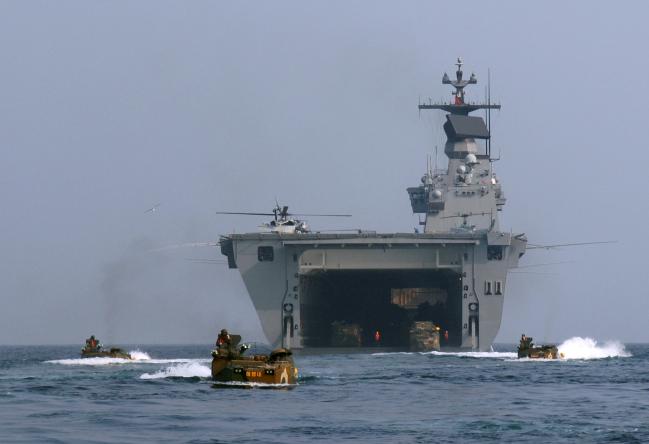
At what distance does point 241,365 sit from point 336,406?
7.14 metres

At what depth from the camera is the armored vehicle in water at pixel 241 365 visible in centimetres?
5031

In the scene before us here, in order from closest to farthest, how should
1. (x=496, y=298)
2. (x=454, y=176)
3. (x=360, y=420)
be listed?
(x=360, y=420), (x=496, y=298), (x=454, y=176)

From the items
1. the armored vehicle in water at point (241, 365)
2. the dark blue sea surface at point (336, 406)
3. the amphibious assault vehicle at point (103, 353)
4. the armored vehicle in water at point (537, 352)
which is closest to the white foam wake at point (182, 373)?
the dark blue sea surface at point (336, 406)

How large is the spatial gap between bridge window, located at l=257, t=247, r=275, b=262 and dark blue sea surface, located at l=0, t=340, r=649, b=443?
18.5 metres

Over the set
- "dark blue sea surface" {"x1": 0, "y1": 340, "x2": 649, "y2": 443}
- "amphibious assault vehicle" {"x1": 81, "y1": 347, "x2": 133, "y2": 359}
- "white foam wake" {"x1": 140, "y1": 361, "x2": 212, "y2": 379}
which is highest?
"amphibious assault vehicle" {"x1": 81, "y1": 347, "x2": 133, "y2": 359}

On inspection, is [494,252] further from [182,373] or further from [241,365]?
[241,365]

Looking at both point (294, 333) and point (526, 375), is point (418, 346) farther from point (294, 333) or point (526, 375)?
point (526, 375)

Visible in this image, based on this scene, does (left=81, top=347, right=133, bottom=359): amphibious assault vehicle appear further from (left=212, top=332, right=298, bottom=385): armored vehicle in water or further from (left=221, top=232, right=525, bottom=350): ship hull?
(left=212, top=332, right=298, bottom=385): armored vehicle in water

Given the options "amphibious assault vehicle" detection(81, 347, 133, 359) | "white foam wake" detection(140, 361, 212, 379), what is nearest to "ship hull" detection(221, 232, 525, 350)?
"amphibious assault vehicle" detection(81, 347, 133, 359)

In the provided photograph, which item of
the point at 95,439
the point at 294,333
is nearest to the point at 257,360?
the point at 95,439

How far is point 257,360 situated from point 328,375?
9.66 meters

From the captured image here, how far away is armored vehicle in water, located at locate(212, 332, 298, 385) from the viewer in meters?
50.3

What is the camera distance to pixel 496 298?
282 ft

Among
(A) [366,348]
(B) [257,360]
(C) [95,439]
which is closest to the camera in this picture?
(C) [95,439]
